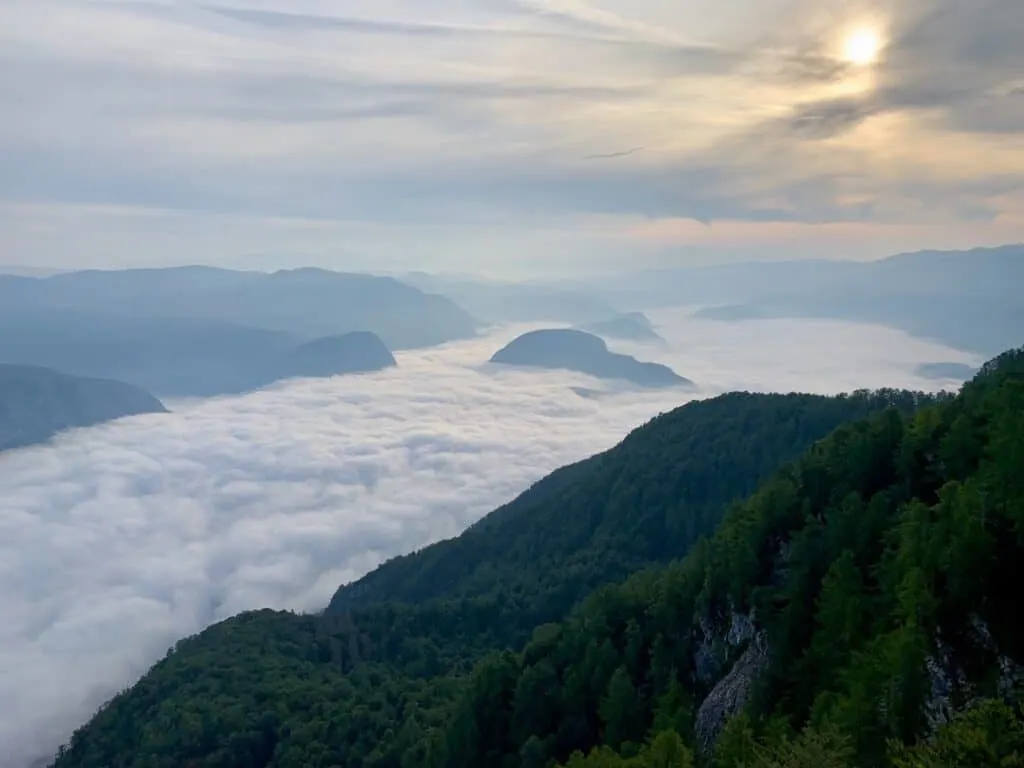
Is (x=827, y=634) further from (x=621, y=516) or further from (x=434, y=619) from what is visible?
(x=621, y=516)

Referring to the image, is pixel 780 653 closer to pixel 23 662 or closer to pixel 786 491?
pixel 786 491

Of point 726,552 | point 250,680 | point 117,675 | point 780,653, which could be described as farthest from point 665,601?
point 117,675

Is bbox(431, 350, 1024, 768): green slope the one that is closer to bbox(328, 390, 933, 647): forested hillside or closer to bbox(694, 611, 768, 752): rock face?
bbox(694, 611, 768, 752): rock face

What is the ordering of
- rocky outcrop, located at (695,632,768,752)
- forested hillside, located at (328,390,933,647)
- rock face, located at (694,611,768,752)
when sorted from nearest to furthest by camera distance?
1. rocky outcrop, located at (695,632,768,752)
2. rock face, located at (694,611,768,752)
3. forested hillside, located at (328,390,933,647)

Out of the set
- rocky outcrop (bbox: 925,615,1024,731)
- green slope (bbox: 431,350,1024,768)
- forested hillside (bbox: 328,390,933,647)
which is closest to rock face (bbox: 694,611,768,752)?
green slope (bbox: 431,350,1024,768)

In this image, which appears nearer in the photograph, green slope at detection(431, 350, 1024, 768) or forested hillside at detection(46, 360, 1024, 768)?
green slope at detection(431, 350, 1024, 768)

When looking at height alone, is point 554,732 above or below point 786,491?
below

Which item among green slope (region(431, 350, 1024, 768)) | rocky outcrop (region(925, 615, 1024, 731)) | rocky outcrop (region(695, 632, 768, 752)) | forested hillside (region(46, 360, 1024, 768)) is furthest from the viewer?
rocky outcrop (region(695, 632, 768, 752))

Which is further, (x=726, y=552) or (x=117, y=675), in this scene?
(x=117, y=675)

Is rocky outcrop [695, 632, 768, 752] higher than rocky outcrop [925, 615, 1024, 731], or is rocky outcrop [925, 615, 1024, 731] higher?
rocky outcrop [925, 615, 1024, 731]
